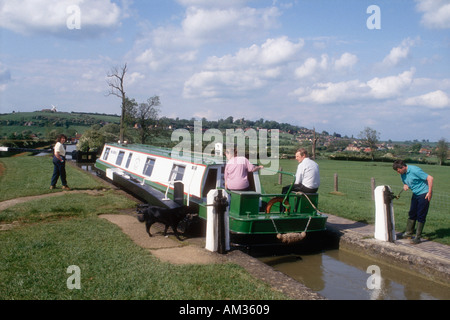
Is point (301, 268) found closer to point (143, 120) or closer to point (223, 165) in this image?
point (223, 165)

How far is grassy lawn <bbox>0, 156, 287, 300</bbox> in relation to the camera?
173 inches

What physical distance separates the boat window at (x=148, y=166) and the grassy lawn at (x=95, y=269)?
336 centimetres

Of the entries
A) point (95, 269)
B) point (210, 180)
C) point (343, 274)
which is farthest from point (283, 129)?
point (95, 269)

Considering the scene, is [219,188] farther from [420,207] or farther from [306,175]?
[420,207]

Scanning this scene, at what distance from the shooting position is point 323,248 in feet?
26.7

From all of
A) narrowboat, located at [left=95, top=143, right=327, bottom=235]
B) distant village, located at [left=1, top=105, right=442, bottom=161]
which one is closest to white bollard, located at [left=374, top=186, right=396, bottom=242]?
narrowboat, located at [left=95, top=143, right=327, bottom=235]

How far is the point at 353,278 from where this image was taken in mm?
6363

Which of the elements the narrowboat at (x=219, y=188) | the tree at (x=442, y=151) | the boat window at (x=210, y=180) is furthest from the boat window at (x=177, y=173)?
the tree at (x=442, y=151)

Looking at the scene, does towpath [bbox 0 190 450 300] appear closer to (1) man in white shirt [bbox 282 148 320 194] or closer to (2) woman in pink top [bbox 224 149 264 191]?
(2) woman in pink top [bbox 224 149 264 191]

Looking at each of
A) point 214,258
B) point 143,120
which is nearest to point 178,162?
point 214,258

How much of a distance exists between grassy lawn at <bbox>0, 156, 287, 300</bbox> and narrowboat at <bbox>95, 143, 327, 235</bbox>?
4.67 feet

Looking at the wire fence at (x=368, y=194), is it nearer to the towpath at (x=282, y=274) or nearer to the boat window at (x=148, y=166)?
the towpath at (x=282, y=274)

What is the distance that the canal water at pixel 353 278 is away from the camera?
5.69 m

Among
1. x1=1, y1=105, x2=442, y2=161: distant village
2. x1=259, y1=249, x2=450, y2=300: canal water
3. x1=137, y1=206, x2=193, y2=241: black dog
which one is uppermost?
x1=1, y1=105, x2=442, y2=161: distant village
